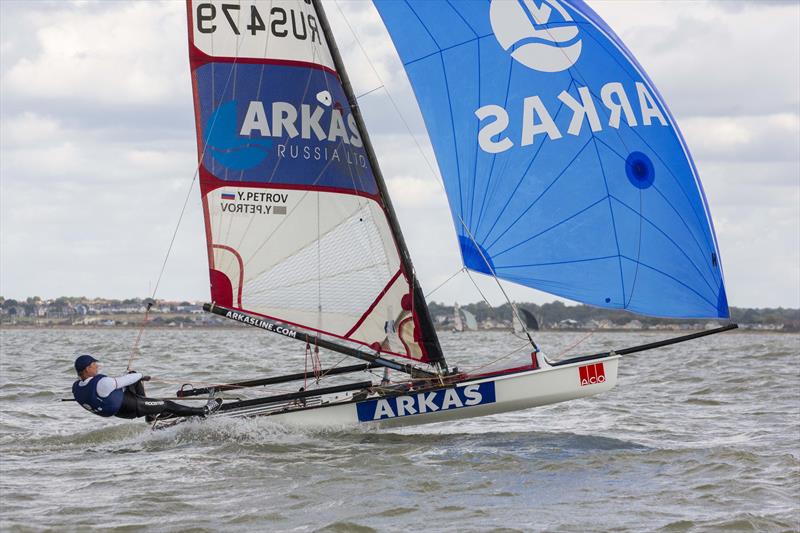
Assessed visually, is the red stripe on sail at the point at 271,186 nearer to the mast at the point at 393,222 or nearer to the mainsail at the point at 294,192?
the mainsail at the point at 294,192

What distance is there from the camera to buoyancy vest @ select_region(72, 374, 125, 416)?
10266 mm

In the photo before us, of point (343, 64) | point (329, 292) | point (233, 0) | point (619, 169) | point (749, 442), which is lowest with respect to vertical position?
point (749, 442)

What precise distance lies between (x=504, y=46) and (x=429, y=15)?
2.64ft

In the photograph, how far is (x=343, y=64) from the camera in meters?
11.0

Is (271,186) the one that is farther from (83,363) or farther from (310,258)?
(83,363)

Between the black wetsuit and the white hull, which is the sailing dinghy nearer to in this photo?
the white hull

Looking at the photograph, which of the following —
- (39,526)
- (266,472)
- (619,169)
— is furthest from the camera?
(619,169)

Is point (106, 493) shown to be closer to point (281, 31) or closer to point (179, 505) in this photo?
point (179, 505)

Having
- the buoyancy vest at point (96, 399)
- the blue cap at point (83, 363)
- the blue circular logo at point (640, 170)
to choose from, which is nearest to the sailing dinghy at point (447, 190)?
the blue circular logo at point (640, 170)

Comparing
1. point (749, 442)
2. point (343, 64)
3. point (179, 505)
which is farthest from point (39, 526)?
point (749, 442)

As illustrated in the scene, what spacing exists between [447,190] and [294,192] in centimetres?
159

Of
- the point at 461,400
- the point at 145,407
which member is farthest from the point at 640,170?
the point at 145,407

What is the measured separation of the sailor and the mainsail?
1.15 m

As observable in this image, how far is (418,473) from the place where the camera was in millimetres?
9445
